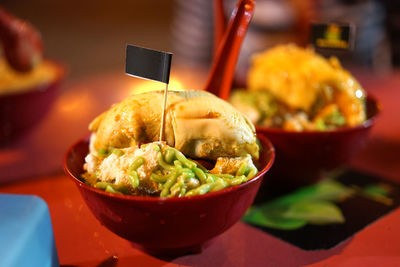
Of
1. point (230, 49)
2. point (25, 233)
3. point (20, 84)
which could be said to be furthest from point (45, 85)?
point (25, 233)

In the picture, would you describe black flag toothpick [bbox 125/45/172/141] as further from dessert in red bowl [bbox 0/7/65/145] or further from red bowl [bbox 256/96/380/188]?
dessert in red bowl [bbox 0/7/65/145]

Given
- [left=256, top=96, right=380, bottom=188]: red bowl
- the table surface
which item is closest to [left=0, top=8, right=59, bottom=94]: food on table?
the table surface

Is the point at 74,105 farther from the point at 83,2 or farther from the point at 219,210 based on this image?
the point at 83,2

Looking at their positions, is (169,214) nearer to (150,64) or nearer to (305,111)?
(150,64)

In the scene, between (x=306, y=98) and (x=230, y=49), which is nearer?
(x=230, y=49)

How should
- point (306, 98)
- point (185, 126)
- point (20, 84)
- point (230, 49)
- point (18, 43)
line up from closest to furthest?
point (185, 126) → point (230, 49) → point (306, 98) → point (18, 43) → point (20, 84)

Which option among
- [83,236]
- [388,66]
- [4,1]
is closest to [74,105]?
[83,236]

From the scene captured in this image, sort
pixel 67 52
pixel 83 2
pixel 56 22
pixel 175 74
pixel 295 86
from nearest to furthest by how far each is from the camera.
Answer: pixel 295 86, pixel 175 74, pixel 67 52, pixel 56 22, pixel 83 2
